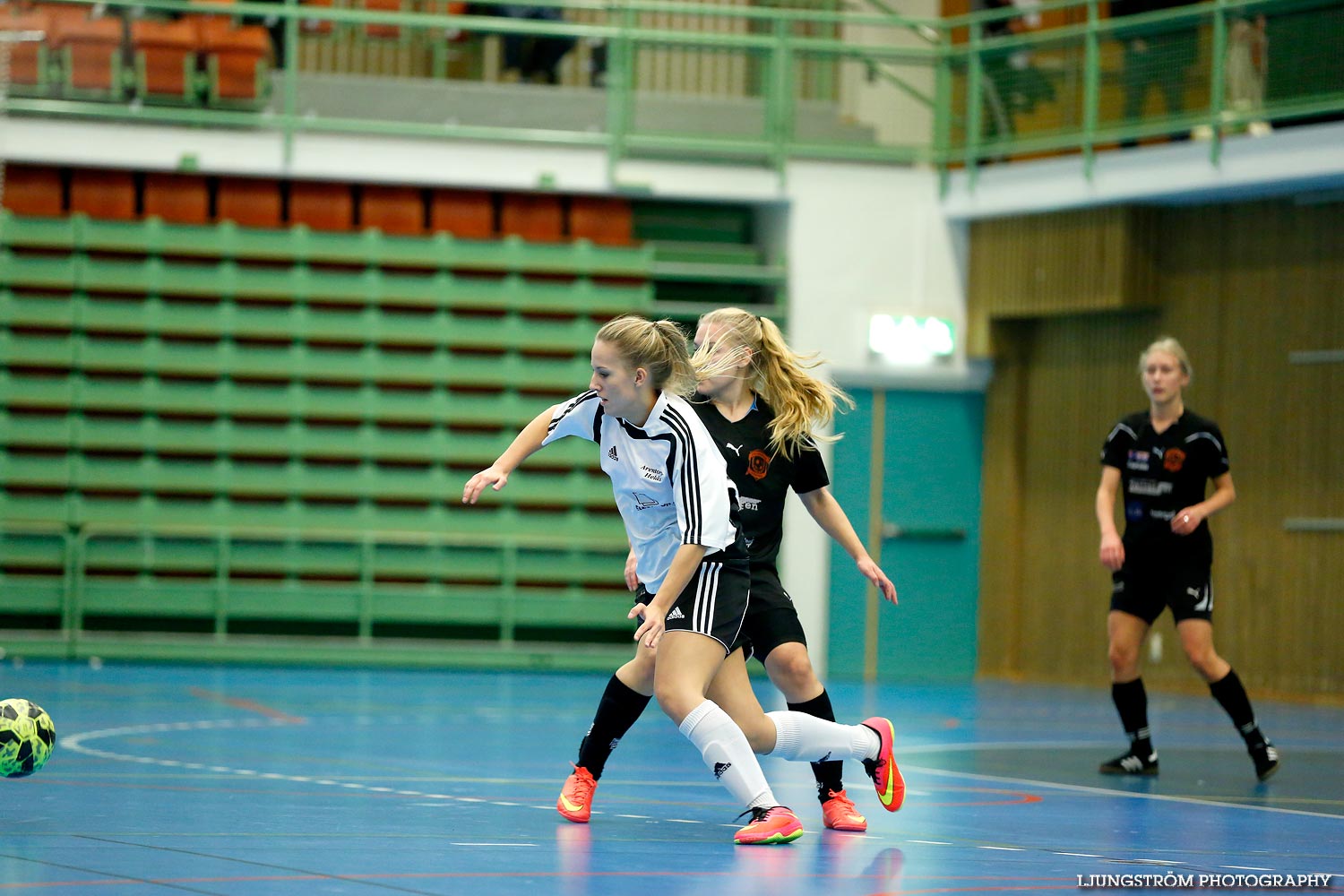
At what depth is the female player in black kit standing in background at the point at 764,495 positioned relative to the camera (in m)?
5.57

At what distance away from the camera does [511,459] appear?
534 cm

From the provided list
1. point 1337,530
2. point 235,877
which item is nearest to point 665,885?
point 235,877

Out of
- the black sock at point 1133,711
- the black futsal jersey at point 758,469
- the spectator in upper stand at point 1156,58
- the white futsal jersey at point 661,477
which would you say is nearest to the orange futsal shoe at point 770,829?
the white futsal jersey at point 661,477

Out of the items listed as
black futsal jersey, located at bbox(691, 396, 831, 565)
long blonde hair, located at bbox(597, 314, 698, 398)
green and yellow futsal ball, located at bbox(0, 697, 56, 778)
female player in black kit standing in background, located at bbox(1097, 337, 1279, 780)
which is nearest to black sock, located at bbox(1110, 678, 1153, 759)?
female player in black kit standing in background, located at bbox(1097, 337, 1279, 780)

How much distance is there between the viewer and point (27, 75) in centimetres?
1338

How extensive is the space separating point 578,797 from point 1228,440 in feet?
29.9

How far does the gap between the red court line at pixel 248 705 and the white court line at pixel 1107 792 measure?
351 centimetres

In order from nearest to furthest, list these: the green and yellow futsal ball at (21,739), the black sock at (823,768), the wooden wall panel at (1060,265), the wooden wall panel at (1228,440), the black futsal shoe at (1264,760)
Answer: the green and yellow futsal ball at (21,739) → the black sock at (823,768) → the black futsal shoe at (1264,760) → the wooden wall panel at (1228,440) → the wooden wall panel at (1060,265)

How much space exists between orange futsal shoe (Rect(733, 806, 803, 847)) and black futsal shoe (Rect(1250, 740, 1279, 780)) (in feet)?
10.5

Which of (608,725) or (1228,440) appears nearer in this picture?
(608,725)

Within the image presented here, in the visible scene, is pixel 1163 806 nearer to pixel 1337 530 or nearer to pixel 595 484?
pixel 1337 530

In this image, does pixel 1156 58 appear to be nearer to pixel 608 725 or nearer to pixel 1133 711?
pixel 1133 711

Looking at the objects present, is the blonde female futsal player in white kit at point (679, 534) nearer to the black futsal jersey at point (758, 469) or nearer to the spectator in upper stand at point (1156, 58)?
the black futsal jersey at point (758, 469)

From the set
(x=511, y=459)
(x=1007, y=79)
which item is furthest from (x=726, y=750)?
(x=1007, y=79)
